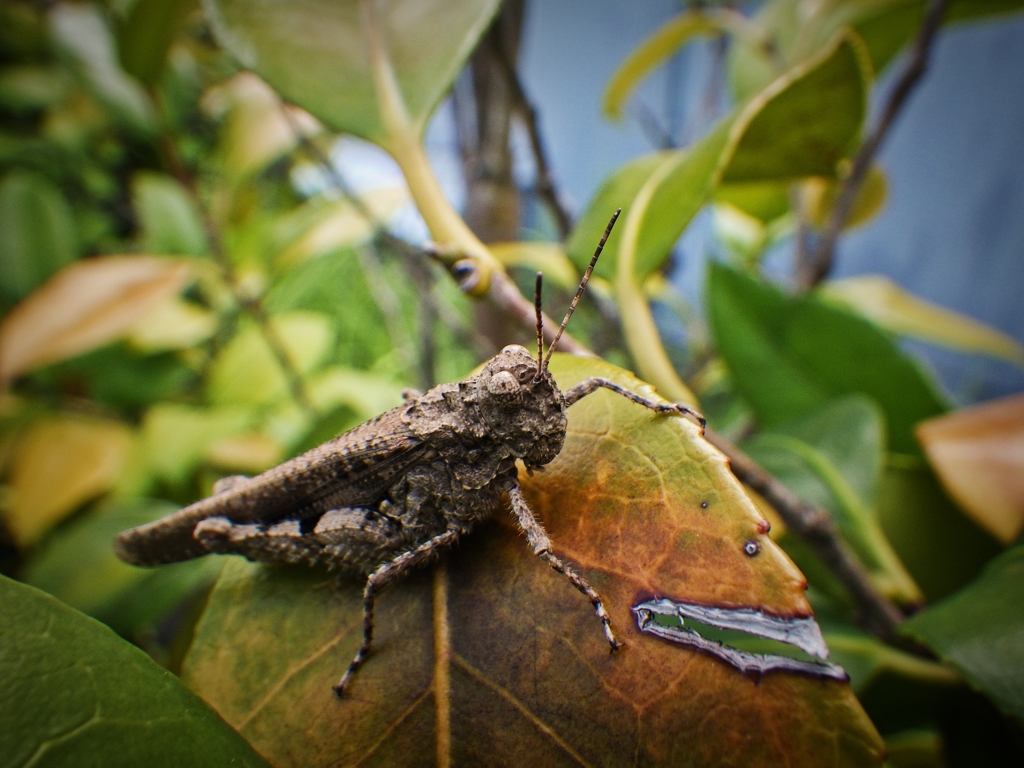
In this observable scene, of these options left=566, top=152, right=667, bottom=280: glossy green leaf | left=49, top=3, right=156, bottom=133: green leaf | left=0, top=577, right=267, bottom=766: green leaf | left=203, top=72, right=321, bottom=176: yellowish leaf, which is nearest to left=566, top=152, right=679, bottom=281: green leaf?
left=566, top=152, right=667, bottom=280: glossy green leaf

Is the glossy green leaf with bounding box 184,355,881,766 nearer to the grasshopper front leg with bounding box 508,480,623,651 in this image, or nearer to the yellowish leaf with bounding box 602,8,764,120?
the grasshopper front leg with bounding box 508,480,623,651

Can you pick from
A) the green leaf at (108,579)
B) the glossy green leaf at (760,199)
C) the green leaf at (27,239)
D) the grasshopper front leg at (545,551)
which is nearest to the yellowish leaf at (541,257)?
the glossy green leaf at (760,199)

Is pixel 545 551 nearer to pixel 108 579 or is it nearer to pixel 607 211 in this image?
pixel 607 211

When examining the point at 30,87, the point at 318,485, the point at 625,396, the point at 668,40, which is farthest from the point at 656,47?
the point at 30,87

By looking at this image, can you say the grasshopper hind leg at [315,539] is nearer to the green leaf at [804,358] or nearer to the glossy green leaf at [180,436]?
the green leaf at [804,358]

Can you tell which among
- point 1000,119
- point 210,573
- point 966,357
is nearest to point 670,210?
point 210,573

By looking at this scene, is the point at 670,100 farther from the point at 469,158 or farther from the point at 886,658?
the point at 886,658

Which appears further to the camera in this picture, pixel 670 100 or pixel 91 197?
pixel 670 100
